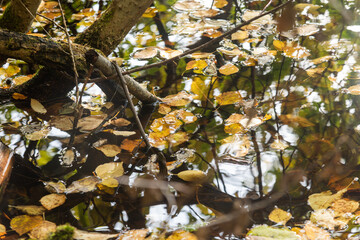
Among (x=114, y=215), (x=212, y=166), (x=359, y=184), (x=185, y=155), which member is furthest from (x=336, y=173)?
(x=114, y=215)

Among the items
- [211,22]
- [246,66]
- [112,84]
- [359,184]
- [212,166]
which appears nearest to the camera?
[359,184]

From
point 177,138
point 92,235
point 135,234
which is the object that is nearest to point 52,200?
point 92,235

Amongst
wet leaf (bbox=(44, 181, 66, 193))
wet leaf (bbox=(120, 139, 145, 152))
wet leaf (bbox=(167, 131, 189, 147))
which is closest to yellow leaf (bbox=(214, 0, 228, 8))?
wet leaf (bbox=(167, 131, 189, 147))

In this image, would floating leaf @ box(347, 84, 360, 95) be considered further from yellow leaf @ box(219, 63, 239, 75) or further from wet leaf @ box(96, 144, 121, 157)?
wet leaf @ box(96, 144, 121, 157)

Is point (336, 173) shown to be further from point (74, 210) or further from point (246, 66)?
point (74, 210)

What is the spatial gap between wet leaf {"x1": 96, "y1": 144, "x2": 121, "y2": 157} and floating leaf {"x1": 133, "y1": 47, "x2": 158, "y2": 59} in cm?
85

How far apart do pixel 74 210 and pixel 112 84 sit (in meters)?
0.76

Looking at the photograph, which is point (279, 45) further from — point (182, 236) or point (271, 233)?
point (182, 236)

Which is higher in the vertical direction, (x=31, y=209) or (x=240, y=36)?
(x=240, y=36)

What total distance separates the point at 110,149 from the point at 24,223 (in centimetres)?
45

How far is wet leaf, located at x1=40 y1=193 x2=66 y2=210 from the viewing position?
3.61 feet

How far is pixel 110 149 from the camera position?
1360mm

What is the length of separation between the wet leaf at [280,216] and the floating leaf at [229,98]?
2.22ft

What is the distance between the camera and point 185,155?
1344mm
